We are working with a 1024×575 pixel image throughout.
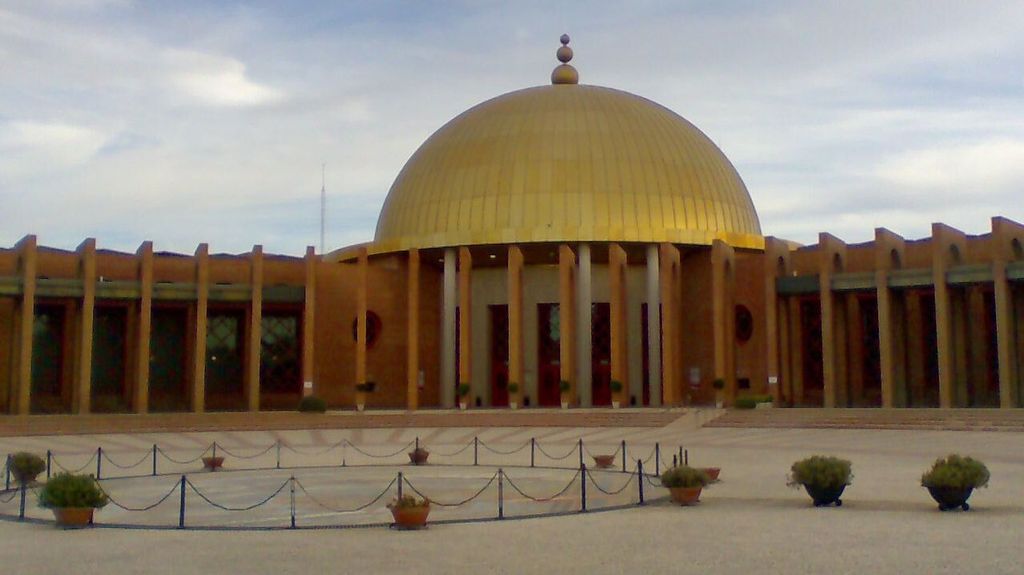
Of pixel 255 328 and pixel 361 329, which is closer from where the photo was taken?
pixel 255 328

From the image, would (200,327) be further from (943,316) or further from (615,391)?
(943,316)

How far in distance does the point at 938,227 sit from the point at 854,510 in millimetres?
25027

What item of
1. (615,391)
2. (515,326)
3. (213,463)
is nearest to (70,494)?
(213,463)

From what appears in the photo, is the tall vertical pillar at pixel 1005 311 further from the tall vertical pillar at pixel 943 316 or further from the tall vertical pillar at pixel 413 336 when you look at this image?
the tall vertical pillar at pixel 413 336

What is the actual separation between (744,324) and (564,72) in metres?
18.7

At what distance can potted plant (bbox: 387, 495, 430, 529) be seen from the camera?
13219 mm

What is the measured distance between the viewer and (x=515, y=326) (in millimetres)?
42188

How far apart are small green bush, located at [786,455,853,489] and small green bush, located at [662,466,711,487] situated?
142 cm

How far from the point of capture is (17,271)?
39.4 m

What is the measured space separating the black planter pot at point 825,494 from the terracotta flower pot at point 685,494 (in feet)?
5.44

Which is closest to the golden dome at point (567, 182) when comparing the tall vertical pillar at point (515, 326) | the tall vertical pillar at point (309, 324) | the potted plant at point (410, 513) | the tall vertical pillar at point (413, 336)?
the tall vertical pillar at point (413, 336)

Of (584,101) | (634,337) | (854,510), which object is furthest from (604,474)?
(584,101)

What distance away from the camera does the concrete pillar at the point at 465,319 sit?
4266cm

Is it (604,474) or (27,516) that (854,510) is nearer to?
(604,474)
